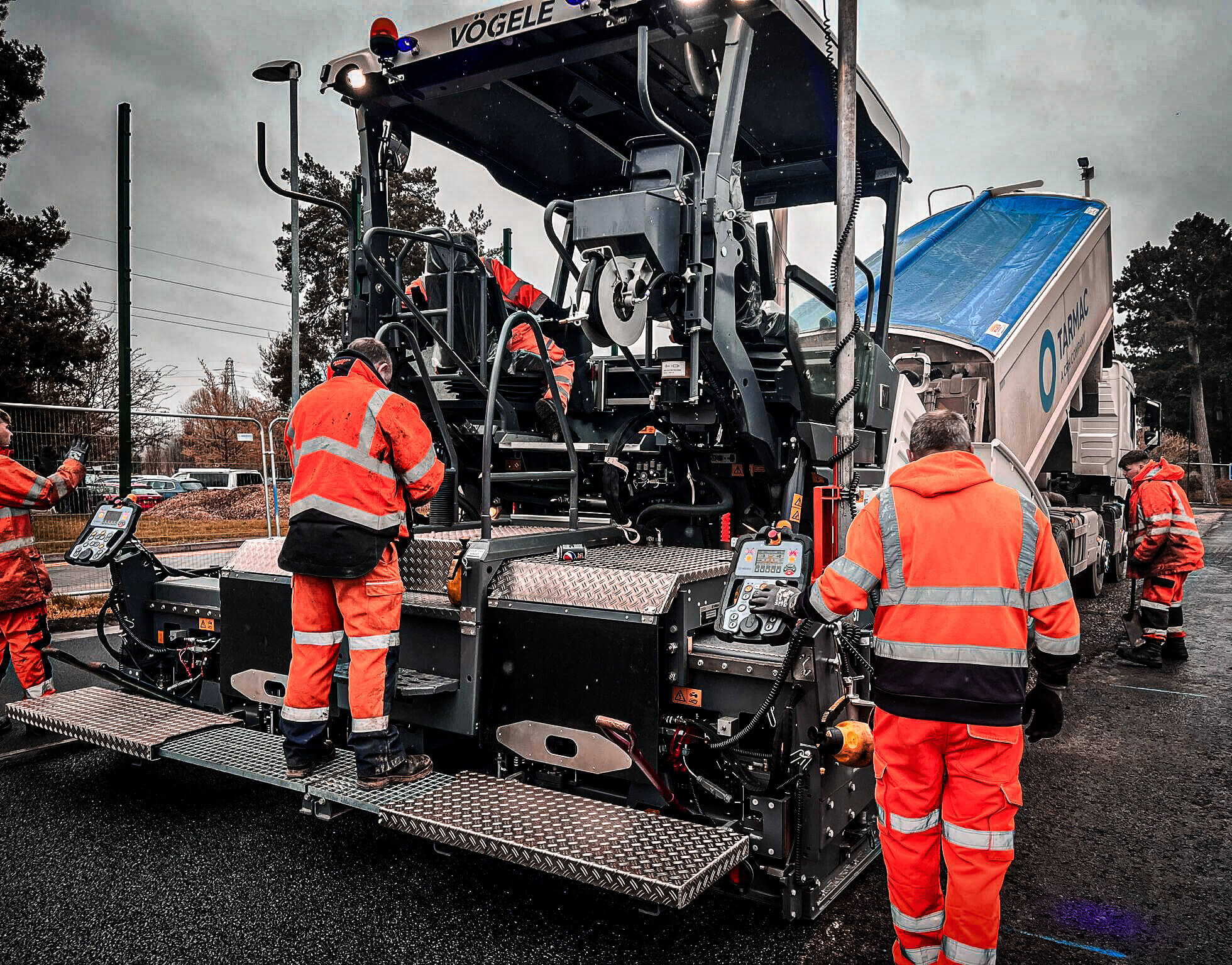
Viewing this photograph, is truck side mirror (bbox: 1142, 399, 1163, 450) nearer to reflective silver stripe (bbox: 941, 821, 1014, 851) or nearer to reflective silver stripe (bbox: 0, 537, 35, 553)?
reflective silver stripe (bbox: 941, 821, 1014, 851)

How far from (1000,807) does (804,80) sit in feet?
10.5

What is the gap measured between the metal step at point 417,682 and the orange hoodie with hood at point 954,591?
137cm

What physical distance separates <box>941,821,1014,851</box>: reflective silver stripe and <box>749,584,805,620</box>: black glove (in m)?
0.71

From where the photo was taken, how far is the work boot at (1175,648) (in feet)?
23.3

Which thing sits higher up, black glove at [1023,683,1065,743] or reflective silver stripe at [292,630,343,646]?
reflective silver stripe at [292,630,343,646]

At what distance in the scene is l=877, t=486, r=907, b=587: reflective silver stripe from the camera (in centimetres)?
258

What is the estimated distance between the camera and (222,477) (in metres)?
11.2

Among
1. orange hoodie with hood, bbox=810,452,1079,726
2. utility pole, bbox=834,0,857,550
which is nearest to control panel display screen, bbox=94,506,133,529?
utility pole, bbox=834,0,857,550

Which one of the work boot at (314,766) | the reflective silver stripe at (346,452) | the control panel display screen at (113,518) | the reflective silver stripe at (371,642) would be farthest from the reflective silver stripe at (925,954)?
the control panel display screen at (113,518)

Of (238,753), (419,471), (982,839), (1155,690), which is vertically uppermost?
(419,471)

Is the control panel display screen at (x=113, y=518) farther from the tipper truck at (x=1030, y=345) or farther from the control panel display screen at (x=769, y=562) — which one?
the tipper truck at (x=1030, y=345)

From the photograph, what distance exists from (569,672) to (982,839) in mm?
1361

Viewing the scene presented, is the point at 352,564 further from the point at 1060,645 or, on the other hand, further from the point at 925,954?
the point at 1060,645

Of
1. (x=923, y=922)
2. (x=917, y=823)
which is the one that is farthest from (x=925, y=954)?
(x=917, y=823)
